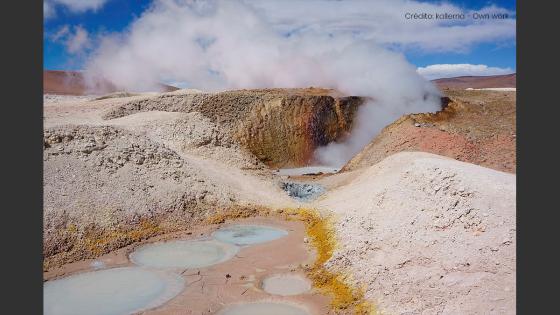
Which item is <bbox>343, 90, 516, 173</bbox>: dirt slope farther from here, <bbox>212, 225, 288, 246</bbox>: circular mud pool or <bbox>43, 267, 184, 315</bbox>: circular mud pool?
<bbox>43, 267, 184, 315</bbox>: circular mud pool

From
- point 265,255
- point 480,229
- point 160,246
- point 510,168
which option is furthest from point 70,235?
point 510,168

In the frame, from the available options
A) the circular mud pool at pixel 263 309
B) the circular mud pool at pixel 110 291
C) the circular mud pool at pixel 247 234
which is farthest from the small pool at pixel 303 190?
the circular mud pool at pixel 263 309

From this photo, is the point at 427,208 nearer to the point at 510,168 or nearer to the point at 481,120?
the point at 510,168

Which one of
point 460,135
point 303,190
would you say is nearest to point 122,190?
point 303,190

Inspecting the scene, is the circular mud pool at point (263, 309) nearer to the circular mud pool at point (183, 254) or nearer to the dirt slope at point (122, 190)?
the circular mud pool at point (183, 254)

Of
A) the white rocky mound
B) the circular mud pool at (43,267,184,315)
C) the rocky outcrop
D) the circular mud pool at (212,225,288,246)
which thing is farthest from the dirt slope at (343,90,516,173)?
the circular mud pool at (43,267,184,315)

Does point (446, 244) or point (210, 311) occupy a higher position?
point (446, 244)
